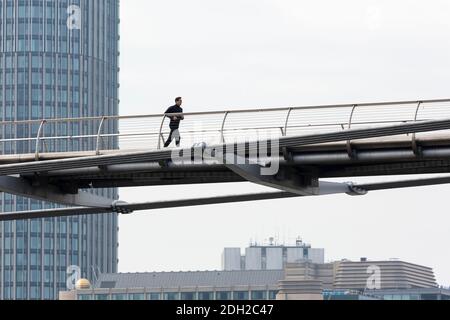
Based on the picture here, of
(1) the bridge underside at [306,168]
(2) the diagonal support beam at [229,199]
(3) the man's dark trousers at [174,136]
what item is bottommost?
(2) the diagonal support beam at [229,199]

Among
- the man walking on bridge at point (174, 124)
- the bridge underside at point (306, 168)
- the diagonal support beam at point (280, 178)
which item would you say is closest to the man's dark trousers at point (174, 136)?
the man walking on bridge at point (174, 124)

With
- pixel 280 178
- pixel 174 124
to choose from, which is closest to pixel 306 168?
pixel 280 178

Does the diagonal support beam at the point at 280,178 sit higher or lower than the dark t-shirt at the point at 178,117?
lower

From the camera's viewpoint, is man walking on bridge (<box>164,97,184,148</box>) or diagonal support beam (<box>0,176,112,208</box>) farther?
diagonal support beam (<box>0,176,112,208</box>)

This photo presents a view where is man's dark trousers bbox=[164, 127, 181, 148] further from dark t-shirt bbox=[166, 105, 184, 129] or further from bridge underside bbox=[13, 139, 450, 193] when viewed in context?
bridge underside bbox=[13, 139, 450, 193]

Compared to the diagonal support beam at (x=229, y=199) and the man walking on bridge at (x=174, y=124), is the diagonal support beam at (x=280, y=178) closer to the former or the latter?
the man walking on bridge at (x=174, y=124)

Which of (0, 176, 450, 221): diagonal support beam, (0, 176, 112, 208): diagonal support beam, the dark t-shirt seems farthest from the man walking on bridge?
(0, 176, 112, 208): diagonal support beam

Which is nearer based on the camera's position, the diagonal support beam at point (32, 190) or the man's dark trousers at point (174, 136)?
the man's dark trousers at point (174, 136)

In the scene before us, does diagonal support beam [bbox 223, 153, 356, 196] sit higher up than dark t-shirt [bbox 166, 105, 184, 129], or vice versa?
dark t-shirt [bbox 166, 105, 184, 129]

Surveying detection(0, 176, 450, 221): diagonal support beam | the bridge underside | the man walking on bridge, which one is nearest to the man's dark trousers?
the man walking on bridge

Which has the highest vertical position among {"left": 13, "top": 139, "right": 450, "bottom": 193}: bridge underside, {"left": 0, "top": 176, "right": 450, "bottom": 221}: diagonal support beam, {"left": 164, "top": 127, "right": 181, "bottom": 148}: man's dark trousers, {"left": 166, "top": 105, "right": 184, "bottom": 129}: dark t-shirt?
{"left": 166, "top": 105, "right": 184, "bottom": 129}: dark t-shirt

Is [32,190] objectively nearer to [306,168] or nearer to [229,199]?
[229,199]
